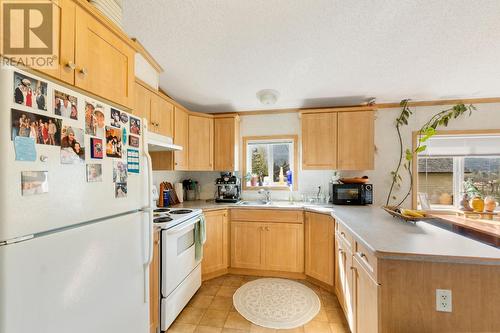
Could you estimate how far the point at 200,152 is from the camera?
301 centimetres

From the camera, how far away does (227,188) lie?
10.4ft

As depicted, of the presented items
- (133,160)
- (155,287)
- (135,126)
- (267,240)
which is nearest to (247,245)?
(267,240)

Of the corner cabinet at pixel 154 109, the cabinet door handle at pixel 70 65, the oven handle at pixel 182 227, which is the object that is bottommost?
the oven handle at pixel 182 227

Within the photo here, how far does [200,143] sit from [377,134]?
260 cm

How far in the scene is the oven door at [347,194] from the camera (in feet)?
9.20

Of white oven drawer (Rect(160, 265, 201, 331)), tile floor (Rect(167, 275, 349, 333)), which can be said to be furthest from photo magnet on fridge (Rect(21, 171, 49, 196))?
tile floor (Rect(167, 275, 349, 333))

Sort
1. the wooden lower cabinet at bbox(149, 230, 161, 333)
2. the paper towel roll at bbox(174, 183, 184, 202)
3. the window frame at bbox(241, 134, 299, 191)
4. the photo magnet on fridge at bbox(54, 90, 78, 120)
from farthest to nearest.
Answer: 1. the window frame at bbox(241, 134, 299, 191)
2. the paper towel roll at bbox(174, 183, 184, 202)
3. the wooden lower cabinet at bbox(149, 230, 161, 333)
4. the photo magnet on fridge at bbox(54, 90, 78, 120)

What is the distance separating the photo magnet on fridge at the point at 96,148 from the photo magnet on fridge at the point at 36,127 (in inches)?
5.8

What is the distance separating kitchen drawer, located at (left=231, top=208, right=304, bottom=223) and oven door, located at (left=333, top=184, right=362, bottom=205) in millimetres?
574

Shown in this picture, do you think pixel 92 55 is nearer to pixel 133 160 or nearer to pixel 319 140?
pixel 133 160

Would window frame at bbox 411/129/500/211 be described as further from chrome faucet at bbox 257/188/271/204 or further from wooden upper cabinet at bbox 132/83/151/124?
wooden upper cabinet at bbox 132/83/151/124

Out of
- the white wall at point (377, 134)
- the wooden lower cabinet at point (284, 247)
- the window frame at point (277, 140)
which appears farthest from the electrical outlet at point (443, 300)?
the window frame at point (277, 140)

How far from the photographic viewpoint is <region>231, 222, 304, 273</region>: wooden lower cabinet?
8.79 ft

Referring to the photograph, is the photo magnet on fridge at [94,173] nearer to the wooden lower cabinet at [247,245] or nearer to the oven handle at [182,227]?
the oven handle at [182,227]
